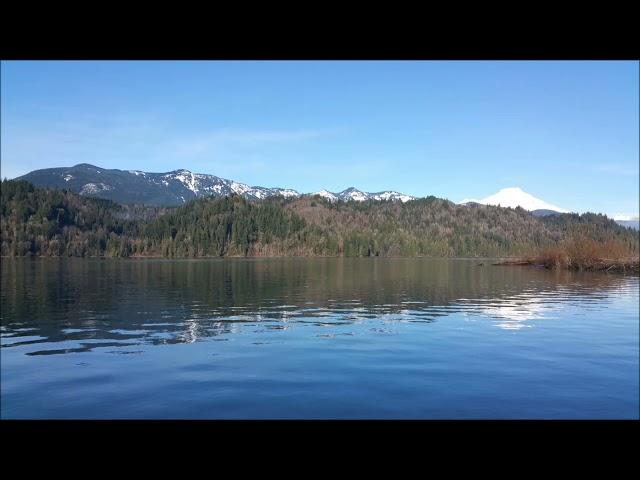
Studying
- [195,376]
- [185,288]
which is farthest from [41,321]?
[185,288]

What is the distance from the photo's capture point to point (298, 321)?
33969mm

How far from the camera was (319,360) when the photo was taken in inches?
867

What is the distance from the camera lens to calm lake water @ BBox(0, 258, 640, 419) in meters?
15.4

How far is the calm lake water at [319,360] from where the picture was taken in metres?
15.4
